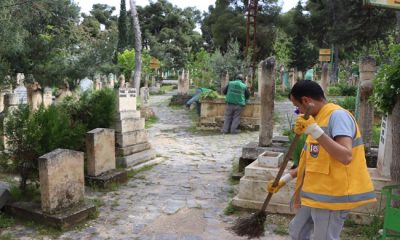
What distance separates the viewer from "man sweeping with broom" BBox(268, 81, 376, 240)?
101 inches

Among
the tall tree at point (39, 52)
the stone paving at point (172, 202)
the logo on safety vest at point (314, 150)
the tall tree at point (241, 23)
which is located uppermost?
the tall tree at point (241, 23)

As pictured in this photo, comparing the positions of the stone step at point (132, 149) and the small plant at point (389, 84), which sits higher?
the small plant at point (389, 84)

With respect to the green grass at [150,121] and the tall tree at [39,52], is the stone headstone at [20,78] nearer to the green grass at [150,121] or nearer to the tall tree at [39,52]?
the tall tree at [39,52]

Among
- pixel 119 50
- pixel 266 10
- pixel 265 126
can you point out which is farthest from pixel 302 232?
pixel 119 50

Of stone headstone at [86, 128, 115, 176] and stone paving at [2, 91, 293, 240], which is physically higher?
stone headstone at [86, 128, 115, 176]

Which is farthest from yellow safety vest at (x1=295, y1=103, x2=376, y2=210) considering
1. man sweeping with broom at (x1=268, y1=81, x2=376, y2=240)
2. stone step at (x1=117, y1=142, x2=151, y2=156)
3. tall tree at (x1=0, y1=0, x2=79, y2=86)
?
tall tree at (x1=0, y1=0, x2=79, y2=86)

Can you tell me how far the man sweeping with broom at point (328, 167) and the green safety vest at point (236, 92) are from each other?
9165 millimetres

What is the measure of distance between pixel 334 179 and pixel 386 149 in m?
2.43

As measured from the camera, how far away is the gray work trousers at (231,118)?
12.3m

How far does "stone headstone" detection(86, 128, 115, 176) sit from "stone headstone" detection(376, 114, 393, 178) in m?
4.11

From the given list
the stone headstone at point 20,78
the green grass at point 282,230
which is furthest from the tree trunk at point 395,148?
the stone headstone at point 20,78

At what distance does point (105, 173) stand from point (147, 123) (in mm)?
8172

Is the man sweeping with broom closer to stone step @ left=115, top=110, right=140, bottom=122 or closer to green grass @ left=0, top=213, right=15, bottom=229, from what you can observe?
green grass @ left=0, top=213, right=15, bottom=229

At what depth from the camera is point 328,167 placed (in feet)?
8.72
